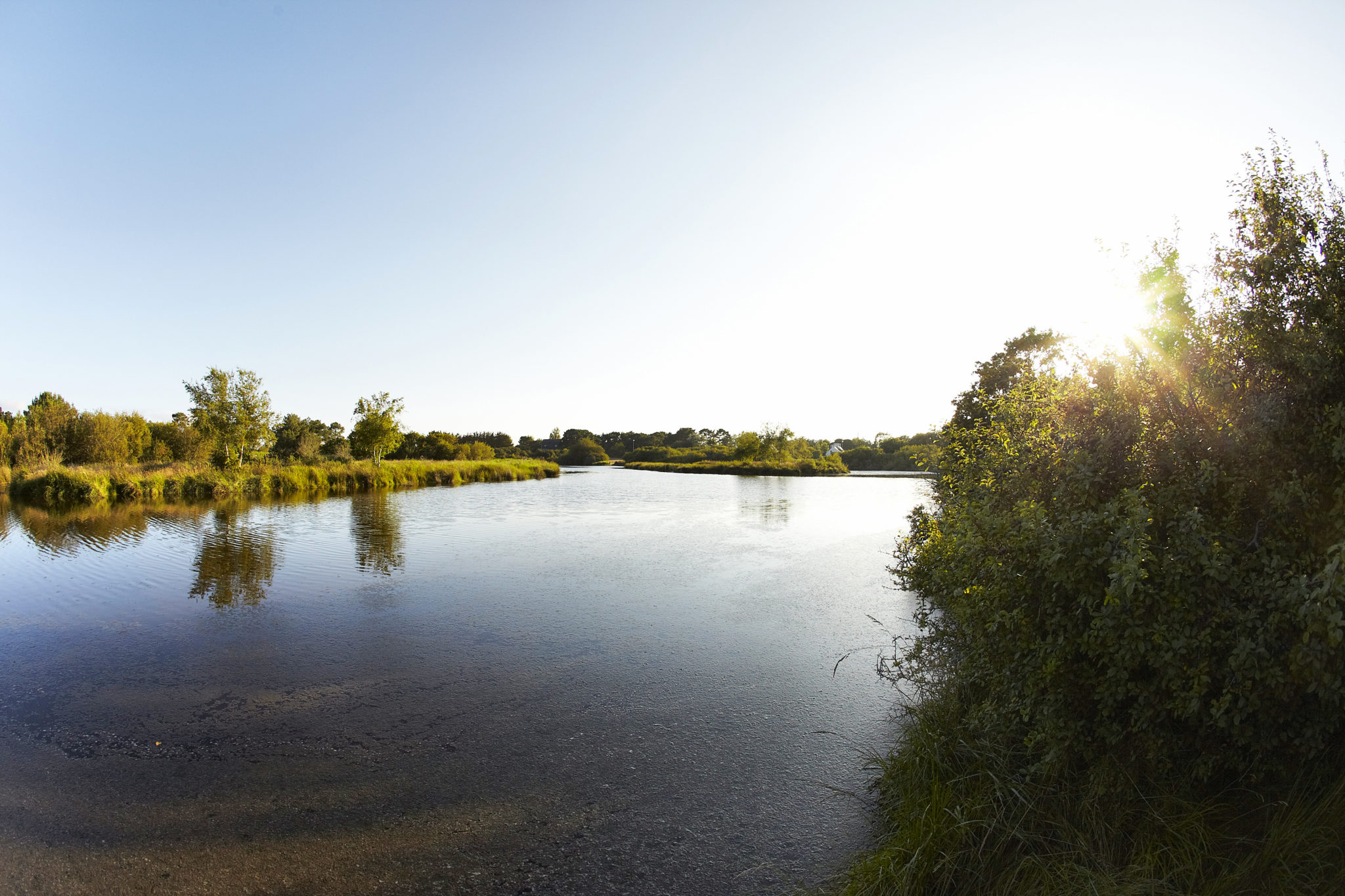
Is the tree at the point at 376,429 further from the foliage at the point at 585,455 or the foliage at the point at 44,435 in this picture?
the foliage at the point at 585,455

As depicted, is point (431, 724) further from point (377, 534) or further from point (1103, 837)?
point (377, 534)

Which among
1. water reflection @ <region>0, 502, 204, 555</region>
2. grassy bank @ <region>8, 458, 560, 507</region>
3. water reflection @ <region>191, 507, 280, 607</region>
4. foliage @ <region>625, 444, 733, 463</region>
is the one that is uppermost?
foliage @ <region>625, 444, 733, 463</region>

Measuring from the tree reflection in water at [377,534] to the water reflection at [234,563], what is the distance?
1.63m

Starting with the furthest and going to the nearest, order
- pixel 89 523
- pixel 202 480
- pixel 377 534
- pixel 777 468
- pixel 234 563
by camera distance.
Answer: pixel 777 468 → pixel 202 480 → pixel 89 523 → pixel 377 534 → pixel 234 563

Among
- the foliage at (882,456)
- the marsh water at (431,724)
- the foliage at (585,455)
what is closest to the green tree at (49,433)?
the marsh water at (431,724)

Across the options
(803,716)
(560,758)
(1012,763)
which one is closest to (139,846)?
(560,758)

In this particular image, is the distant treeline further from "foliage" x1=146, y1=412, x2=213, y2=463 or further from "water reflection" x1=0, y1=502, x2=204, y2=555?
"water reflection" x1=0, y1=502, x2=204, y2=555

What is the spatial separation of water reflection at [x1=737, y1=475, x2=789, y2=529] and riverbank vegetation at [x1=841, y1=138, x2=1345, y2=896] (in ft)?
51.9

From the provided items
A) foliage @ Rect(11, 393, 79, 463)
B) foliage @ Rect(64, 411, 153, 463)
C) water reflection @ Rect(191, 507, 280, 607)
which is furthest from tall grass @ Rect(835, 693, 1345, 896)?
foliage @ Rect(64, 411, 153, 463)

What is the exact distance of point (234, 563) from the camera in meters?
11.9

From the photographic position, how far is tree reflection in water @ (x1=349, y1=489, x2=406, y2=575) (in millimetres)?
12273

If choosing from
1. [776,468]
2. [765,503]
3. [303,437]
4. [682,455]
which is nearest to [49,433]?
[303,437]

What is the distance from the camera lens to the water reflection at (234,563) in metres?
9.55

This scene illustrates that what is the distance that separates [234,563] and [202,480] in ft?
58.0
